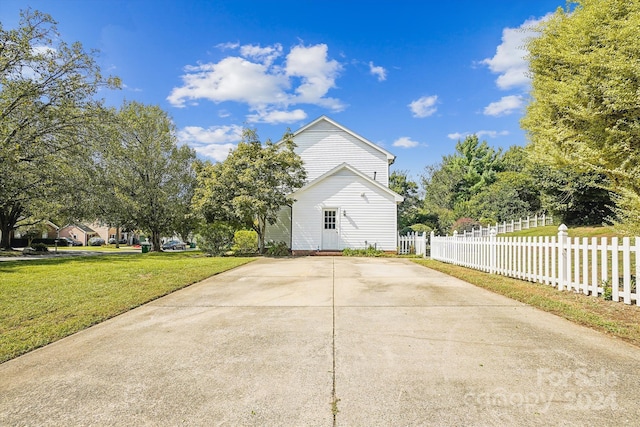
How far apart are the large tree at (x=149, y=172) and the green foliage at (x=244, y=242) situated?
8622 millimetres

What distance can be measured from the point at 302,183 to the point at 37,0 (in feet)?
Answer: 48.8

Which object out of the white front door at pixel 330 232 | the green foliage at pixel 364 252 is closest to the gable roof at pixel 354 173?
the white front door at pixel 330 232

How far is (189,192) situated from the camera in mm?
26094

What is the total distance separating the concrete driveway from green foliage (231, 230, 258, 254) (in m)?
12.6

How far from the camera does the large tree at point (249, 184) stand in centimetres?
1639

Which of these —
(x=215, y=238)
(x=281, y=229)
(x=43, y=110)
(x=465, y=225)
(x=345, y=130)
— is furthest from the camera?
(x=465, y=225)

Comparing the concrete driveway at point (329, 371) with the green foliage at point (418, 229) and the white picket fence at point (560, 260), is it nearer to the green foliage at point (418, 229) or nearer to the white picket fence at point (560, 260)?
the white picket fence at point (560, 260)

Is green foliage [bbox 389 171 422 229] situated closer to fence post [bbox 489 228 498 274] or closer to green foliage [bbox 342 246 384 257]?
green foliage [bbox 342 246 384 257]

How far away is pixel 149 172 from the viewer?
2498 centimetres

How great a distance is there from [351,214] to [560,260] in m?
11.9

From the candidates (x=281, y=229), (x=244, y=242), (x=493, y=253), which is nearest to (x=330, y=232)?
(x=281, y=229)

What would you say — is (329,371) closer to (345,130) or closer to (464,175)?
(345,130)

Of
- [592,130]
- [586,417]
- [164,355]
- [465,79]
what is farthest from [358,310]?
[465,79]

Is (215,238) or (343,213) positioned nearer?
(215,238)
